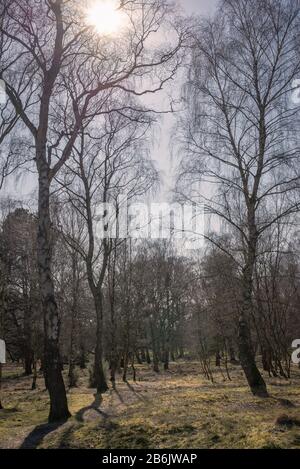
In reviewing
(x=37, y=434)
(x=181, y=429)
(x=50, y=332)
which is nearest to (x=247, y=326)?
(x=50, y=332)

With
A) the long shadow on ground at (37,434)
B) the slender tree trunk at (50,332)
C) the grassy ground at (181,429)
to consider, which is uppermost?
the slender tree trunk at (50,332)

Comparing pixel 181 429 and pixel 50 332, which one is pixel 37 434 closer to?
pixel 50 332

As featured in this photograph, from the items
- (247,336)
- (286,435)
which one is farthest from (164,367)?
(286,435)

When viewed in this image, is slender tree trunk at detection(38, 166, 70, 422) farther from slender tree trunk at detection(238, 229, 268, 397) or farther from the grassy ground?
slender tree trunk at detection(238, 229, 268, 397)

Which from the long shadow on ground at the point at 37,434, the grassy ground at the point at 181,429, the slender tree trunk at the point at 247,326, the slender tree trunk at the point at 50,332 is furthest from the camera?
the slender tree trunk at the point at 247,326

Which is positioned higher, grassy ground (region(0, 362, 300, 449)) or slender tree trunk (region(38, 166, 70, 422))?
slender tree trunk (region(38, 166, 70, 422))

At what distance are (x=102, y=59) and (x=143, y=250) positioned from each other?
88.9ft

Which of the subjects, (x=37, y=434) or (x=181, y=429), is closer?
(x=181, y=429)

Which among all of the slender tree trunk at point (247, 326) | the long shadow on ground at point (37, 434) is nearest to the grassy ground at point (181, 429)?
the long shadow on ground at point (37, 434)

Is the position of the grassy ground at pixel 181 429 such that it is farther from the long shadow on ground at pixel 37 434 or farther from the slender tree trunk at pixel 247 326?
the slender tree trunk at pixel 247 326

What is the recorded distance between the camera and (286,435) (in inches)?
266

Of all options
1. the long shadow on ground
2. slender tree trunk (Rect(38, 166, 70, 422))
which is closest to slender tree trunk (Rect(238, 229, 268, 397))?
slender tree trunk (Rect(38, 166, 70, 422))
